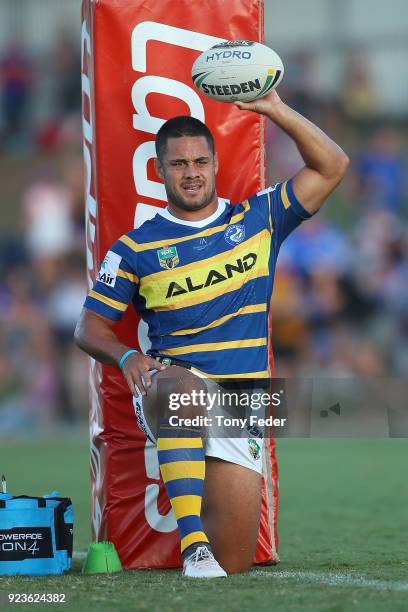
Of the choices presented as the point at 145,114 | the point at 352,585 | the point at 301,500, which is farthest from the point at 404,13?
the point at 352,585

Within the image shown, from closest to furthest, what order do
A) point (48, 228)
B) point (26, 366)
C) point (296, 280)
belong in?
point (296, 280)
point (26, 366)
point (48, 228)

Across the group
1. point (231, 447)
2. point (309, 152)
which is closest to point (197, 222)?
point (309, 152)

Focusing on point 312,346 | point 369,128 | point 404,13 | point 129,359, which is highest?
point 404,13

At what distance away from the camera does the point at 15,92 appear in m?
17.5

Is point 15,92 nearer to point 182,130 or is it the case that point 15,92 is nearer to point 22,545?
point 182,130

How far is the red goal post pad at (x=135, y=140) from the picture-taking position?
5680mm

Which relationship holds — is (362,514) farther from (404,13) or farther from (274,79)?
(404,13)

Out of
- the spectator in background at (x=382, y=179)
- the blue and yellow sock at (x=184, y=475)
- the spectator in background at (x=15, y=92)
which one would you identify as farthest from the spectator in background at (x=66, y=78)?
the blue and yellow sock at (x=184, y=475)

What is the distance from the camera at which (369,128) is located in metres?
17.3

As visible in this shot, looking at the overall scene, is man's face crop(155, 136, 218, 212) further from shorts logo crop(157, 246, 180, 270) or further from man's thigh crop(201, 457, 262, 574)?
man's thigh crop(201, 457, 262, 574)

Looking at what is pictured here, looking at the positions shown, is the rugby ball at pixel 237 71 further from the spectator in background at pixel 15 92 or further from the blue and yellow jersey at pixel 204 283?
the spectator in background at pixel 15 92

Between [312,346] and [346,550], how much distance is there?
7.67 m

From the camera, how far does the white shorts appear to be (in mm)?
5164

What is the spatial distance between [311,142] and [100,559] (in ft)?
6.37
